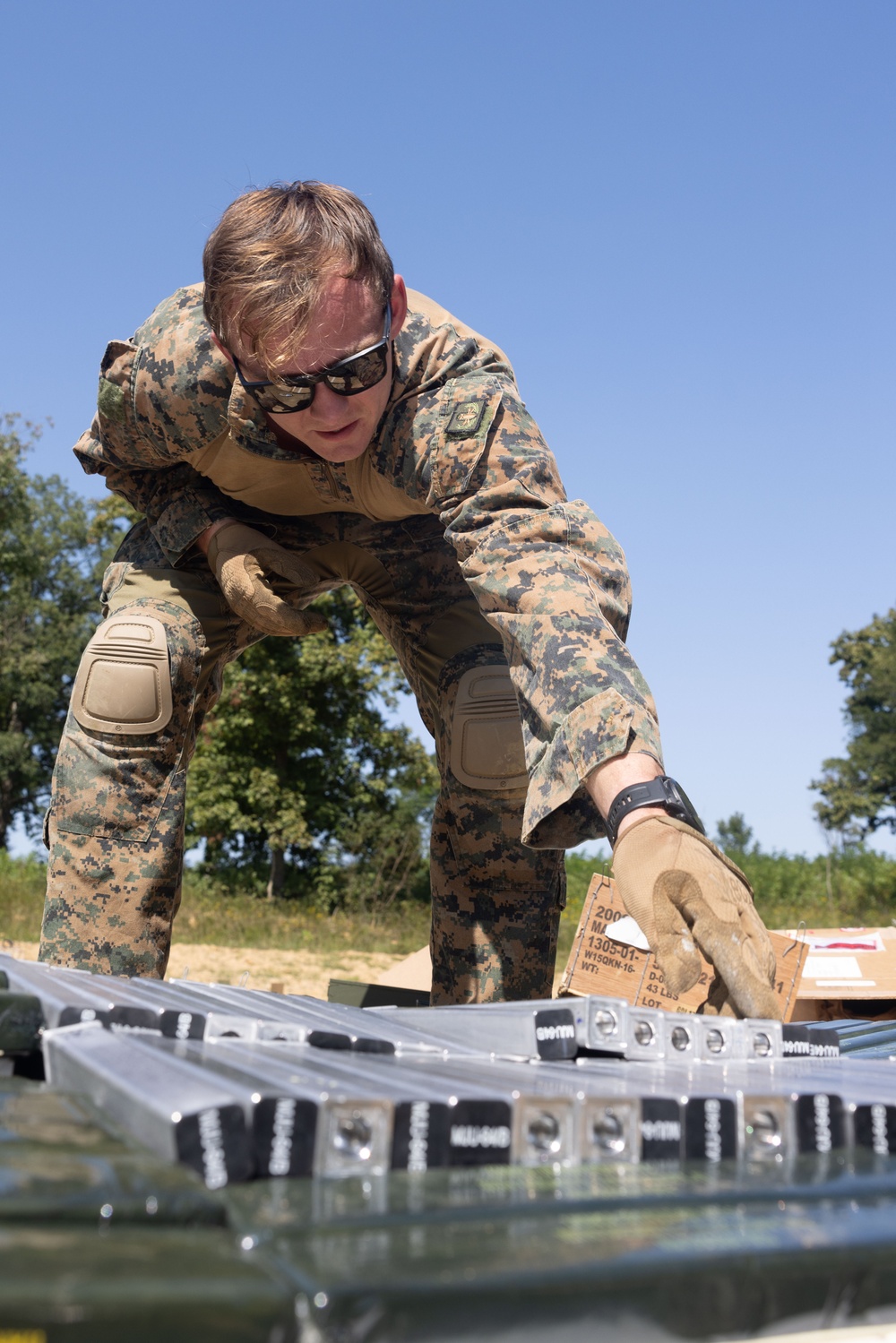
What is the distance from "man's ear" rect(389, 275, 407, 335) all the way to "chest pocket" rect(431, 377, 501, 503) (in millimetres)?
201

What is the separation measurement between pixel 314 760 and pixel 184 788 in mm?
18309

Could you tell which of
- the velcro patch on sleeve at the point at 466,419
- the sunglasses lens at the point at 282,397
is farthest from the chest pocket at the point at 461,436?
the sunglasses lens at the point at 282,397

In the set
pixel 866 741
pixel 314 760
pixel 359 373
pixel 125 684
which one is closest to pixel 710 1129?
pixel 359 373

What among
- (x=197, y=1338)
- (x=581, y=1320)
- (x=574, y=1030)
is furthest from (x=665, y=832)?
(x=197, y=1338)

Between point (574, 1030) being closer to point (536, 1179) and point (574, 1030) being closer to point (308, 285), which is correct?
point (536, 1179)

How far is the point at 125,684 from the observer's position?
258 cm

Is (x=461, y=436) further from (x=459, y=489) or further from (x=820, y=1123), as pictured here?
(x=820, y=1123)

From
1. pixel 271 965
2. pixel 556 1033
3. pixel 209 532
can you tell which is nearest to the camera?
pixel 556 1033

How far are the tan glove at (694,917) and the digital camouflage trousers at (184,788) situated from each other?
37.6 inches

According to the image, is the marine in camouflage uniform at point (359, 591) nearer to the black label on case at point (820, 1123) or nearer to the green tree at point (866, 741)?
the black label on case at point (820, 1123)

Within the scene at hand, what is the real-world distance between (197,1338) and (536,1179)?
A: 0.30 m

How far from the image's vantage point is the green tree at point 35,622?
27281mm

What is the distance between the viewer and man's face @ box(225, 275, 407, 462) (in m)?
2.24

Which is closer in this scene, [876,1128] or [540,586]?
[876,1128]
